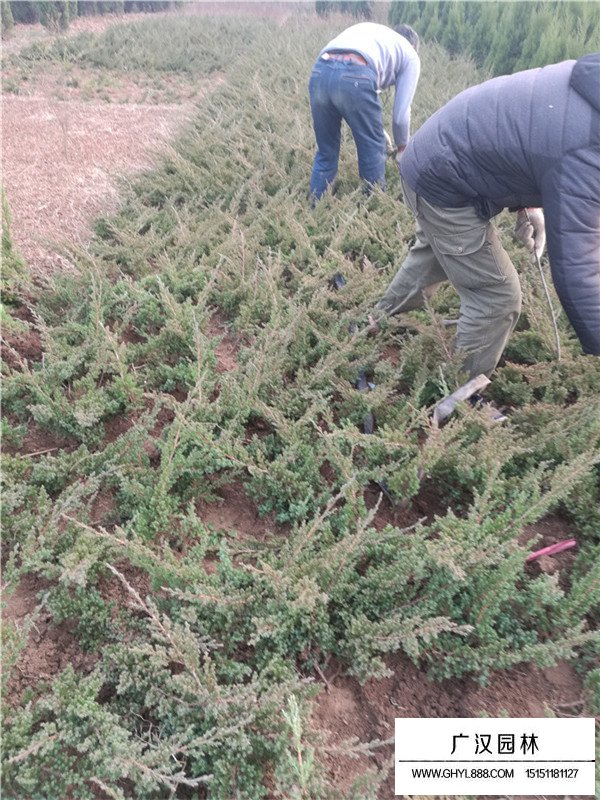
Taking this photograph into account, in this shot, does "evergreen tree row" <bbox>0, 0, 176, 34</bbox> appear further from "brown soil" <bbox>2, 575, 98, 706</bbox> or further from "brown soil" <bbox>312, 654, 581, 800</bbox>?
"brown soil" <bbox>312, 654, 581, 800</bbox>

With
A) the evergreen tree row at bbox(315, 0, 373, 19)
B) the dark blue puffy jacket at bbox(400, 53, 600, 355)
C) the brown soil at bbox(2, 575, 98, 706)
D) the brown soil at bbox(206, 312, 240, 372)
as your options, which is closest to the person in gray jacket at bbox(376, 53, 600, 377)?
the dark blue puffy jacket at bbox(400, 53, 600, 355)

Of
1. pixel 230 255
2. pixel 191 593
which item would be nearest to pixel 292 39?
pixel 230 255

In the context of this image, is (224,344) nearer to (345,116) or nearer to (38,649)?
(38,649)

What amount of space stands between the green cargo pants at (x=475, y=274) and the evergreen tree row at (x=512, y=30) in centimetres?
579

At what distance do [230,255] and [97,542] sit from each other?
2.17 meters

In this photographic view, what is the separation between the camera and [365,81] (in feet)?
12.0

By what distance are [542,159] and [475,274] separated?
61cm

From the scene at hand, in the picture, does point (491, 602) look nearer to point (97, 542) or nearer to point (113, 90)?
point (97, 542)

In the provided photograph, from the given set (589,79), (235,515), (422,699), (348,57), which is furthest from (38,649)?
(348,57)

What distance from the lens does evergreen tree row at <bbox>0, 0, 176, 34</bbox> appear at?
12016 millimetres

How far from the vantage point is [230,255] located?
3.50 meters

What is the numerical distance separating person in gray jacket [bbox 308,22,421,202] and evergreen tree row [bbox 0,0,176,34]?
9.30 m

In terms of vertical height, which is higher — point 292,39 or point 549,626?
point 292,39

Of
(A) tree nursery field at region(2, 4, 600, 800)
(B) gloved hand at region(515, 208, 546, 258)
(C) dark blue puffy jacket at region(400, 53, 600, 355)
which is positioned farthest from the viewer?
(B) gloved hand at region(515, 208, 546, 258)
